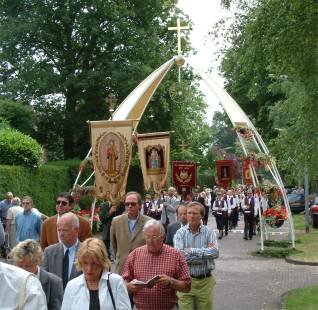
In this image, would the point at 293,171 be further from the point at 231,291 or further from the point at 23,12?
the point at 23,12

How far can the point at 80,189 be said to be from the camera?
15.7 meters

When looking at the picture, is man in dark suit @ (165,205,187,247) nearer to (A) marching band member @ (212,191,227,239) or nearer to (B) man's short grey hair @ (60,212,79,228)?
(B) man's short grey hair @ (60,212,79,228)

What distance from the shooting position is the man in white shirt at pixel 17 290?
4.15m

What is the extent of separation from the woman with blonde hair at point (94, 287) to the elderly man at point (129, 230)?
349cm

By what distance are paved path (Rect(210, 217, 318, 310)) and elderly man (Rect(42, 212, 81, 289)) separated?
6193 mm

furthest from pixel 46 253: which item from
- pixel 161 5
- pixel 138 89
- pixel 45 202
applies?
pixel 161 5

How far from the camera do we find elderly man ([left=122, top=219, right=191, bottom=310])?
267 inches

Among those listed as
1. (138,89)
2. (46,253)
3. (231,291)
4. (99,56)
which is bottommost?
(231,291)

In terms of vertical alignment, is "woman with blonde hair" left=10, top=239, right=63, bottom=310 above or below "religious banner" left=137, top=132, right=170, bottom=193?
below

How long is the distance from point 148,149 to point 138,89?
7.21 meters

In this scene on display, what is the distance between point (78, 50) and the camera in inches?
1465

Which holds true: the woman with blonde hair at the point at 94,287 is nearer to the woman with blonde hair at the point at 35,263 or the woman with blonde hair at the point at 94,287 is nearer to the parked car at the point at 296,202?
the woman with blonde hair at the point at 35,263

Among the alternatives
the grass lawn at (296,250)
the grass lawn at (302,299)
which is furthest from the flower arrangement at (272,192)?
the grass lawn at (302,299)

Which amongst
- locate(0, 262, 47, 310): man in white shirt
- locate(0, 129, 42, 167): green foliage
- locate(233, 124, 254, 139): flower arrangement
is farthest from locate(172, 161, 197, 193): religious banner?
locate(0, 262, 47, 310): man in white shirt
